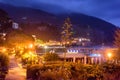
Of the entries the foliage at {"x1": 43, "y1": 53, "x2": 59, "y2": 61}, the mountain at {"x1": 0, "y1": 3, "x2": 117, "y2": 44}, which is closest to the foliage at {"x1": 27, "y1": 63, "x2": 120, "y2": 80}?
the foliage at {"x1": 43, "y1": 53, "x2": 59, "y2": 61}

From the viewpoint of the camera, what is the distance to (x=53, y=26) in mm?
91875

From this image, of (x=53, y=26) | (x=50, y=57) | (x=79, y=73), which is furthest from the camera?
(x=53, y=26)

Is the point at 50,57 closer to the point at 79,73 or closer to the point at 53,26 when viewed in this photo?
the point at 79,73

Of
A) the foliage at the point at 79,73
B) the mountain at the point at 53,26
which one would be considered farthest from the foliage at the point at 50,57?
the mountain at the point at 53,26

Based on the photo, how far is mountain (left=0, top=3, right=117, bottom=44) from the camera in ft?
286

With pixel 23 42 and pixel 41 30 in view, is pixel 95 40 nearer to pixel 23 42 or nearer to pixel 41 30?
pixel 41 30

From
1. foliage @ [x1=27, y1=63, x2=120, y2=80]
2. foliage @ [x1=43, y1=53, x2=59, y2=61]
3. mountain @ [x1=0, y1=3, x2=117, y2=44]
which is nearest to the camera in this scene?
foliage @ [x1=27, y1=63, x2=120, y2=80]

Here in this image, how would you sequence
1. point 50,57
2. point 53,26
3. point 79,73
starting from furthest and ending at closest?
1. point 53,26
2. point 50,57
3. point 79,73

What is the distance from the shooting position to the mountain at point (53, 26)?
8719 centimetres

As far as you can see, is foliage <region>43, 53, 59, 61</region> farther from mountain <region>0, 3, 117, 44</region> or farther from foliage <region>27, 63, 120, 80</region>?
mountain <region>0, 3, 117, 44</region>

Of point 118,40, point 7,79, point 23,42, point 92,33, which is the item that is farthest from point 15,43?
point 92,33

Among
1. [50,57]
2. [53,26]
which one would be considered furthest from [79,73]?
[53,26]

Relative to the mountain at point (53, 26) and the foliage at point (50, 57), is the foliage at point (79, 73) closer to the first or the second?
the foliage at point (50, 57)

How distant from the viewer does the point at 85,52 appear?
46.6 m
